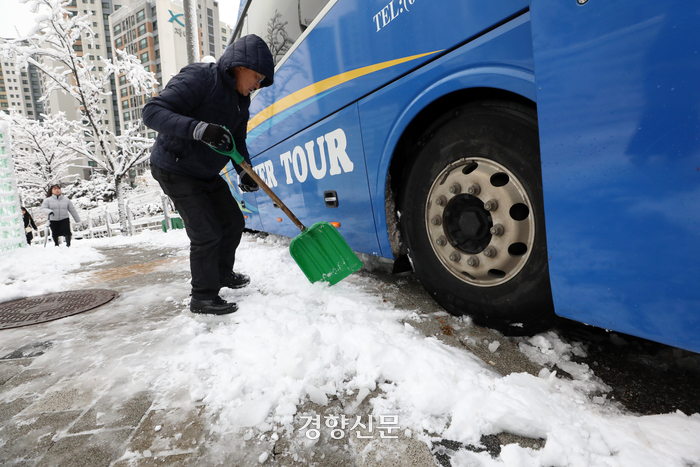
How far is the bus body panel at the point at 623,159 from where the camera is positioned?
2.92 ft

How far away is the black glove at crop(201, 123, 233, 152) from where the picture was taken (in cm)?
213

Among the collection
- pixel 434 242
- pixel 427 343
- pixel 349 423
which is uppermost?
pixel 434 242

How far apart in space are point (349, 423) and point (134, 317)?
6.85 feet

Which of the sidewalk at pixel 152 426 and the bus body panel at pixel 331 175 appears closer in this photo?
the sidewalk at pixel 152 426

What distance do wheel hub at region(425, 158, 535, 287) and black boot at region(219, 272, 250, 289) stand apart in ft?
6.66

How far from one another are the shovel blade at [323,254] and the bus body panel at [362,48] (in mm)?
934

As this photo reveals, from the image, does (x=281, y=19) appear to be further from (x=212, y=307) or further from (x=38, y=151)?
(x=38, y=151)

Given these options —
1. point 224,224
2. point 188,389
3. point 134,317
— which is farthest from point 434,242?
point 134,317

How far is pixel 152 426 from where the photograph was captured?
1.26 metres

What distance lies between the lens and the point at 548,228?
4.00 ft

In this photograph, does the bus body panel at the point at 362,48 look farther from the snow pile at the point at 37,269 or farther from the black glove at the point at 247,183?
the snow pile at the point at 37,269

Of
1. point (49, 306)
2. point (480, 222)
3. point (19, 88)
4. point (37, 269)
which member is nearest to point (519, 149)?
point (480, 222)

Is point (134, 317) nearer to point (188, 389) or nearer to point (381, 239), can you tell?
point (188, 389)

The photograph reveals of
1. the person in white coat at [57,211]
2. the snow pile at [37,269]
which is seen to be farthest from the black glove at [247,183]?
the person in white coat at [57,211]
